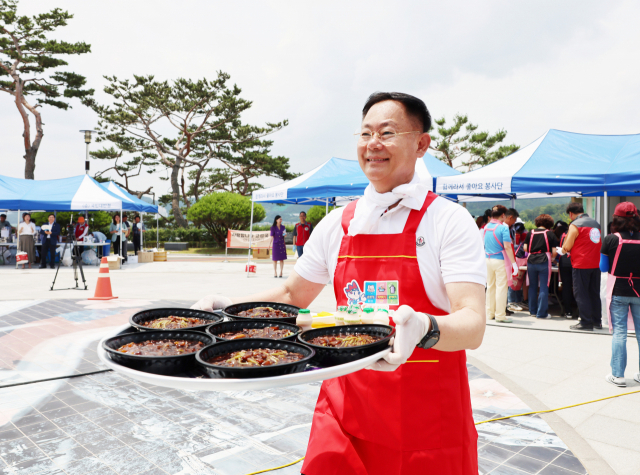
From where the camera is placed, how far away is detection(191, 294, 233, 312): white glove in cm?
201

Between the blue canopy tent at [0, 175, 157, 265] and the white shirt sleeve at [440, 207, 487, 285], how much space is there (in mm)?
16322

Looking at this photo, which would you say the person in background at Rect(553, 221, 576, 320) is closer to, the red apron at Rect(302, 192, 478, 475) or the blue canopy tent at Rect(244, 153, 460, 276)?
the blue canopy tent at Rect(244, 153, 460, 276)

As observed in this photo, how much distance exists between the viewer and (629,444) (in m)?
3.41

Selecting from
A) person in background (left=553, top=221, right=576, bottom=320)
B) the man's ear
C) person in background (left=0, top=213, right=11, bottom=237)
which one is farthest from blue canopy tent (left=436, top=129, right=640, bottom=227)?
person in background (left=0, top=213, right=11, bottom=237)

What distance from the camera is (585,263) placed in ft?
23.6

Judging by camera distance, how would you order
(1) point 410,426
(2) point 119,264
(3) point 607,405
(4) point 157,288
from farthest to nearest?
(2) point 119,264 → (4) point 157,288 → (3) point 607,405 → (1) point 410,426

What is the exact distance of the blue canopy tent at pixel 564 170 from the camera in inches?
309

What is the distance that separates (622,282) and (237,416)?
4.19 meters

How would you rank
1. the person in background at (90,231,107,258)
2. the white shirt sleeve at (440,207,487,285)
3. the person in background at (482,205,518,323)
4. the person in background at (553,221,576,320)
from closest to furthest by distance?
the white shirt sleeve at (440,207,487,285)
the person in background at (482,205,518,323)
the person in background at (553,221,576,320)
the person in background at (90,231,107,258)

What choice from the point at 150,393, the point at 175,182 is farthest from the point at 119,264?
the point at 175,182

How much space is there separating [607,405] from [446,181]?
244 inches

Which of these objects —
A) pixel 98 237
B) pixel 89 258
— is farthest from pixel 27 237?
pixel 98 237

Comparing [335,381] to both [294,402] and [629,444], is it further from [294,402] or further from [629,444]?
[629,444]

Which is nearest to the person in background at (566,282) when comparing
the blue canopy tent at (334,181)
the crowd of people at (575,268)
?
the crowd of people at (575,268)
